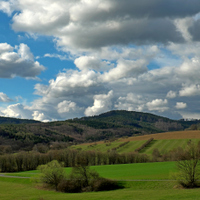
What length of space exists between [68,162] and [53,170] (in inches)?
2948

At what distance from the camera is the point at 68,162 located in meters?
155

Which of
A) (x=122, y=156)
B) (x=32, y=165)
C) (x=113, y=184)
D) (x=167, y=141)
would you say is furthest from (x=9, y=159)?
(x=167, y=141)

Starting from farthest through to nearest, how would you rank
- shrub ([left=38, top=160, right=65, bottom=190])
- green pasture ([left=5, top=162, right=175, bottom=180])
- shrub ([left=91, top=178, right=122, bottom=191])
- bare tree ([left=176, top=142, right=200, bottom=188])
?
shrub ([left=38, top=160, right=65, bottom=190])
green pasture ([left=5, top=162, right=175, bottom=180])
shrub ([left=91, top=178, right=122, bottom=191])
bare tree ([left=176, top=142, right=200, bottom=188])

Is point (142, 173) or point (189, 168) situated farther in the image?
point (142, 173)

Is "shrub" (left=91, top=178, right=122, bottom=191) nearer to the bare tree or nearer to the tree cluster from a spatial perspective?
the tree cluster

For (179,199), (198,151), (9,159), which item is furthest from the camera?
(9,159)

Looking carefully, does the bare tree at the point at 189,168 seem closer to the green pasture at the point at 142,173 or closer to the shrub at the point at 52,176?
the green pasture at the point at 142,173

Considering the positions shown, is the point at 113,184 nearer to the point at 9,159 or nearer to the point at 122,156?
the point at 122,156

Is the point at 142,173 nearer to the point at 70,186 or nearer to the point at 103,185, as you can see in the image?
the point at 103,185

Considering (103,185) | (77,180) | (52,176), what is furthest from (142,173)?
(52,176)

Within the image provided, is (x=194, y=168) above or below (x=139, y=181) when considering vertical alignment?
above

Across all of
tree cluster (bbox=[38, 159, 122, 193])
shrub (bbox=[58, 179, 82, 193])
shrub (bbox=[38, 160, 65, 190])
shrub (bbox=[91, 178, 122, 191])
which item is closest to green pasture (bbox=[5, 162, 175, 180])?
shrub (bbox=[91, 178, 122, 191])

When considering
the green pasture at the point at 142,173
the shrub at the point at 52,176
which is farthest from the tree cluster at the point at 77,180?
the green pasture at the point at 142,173

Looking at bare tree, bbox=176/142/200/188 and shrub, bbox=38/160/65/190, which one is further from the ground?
bare tree, bbox=176/142/200/188
